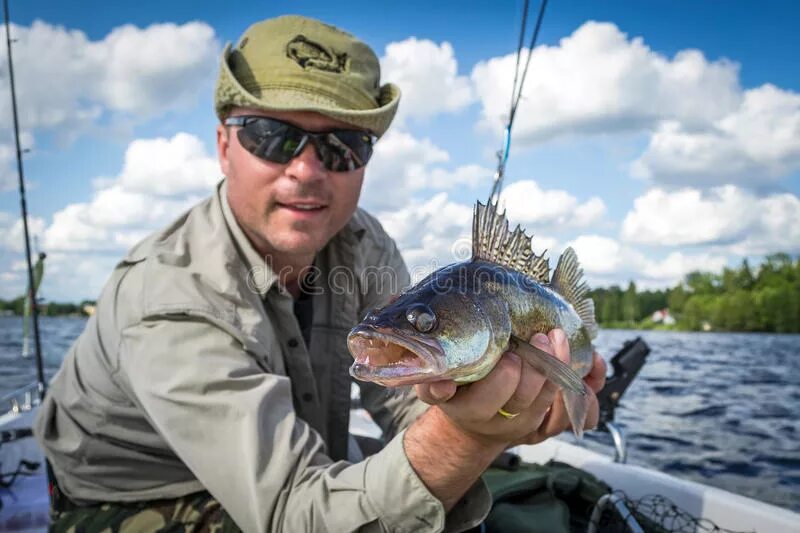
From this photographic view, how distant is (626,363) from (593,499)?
5.26 feet

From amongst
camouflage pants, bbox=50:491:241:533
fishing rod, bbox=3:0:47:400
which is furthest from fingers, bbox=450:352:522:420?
fishing rod, bbox=3:0:47:400

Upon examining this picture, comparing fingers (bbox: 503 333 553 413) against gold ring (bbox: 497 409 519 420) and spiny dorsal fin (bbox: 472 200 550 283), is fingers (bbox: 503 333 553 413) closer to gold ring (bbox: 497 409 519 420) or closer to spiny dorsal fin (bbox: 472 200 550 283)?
gold ring (bbox: 497 409 519 420)

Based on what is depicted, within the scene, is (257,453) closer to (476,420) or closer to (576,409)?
(476,420)

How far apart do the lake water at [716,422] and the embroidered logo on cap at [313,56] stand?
661 centimetres

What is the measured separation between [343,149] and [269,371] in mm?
1194

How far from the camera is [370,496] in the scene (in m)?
2.22

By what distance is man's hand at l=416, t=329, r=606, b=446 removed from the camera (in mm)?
1849

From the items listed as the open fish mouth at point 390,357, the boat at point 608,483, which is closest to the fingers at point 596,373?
the boat at point 608,483

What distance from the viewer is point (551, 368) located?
1.88m

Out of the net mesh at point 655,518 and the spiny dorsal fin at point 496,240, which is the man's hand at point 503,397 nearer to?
the spiny dorsal fin at point 496,240

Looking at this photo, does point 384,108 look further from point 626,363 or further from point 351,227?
point 626,363

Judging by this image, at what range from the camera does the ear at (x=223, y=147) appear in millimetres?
3236

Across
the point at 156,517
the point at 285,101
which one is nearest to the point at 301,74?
the point at 285,101

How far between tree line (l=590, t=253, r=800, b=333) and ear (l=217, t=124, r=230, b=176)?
51300 millimetres
